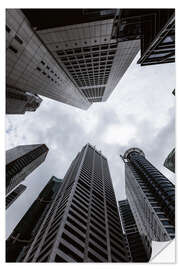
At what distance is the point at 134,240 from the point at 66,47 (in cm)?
11577

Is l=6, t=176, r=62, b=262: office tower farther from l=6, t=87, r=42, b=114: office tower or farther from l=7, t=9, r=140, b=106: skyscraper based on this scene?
l=7, t=9, r=140, b=106: skyscraper

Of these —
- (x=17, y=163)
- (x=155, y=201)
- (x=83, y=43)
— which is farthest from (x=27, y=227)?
(x=83, y=43)

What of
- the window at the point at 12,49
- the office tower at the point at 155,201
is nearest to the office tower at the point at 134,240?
the office tower at the point at 155,201

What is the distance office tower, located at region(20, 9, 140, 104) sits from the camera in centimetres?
1650

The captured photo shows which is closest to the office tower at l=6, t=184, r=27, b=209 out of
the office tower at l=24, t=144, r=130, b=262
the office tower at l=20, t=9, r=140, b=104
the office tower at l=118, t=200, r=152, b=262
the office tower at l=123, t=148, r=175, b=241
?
the office tower at l=118, t=200, r=152, b=262

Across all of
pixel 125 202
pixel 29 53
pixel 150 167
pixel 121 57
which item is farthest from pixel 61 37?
pixel 125 202

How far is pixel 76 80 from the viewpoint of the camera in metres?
46.4

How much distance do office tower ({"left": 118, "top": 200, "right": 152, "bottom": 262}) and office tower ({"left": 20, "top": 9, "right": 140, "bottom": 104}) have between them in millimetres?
76274

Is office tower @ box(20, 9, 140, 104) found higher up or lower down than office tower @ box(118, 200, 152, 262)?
higher up

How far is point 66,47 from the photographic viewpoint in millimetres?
27172

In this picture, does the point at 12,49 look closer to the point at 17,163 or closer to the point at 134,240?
the point at 17,163

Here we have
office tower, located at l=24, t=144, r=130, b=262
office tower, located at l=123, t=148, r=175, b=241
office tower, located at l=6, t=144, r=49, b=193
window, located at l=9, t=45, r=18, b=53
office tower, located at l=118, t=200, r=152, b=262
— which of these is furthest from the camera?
office tower, located at l=118, t=200, r=152, b=262

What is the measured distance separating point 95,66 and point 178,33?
30.3 m
